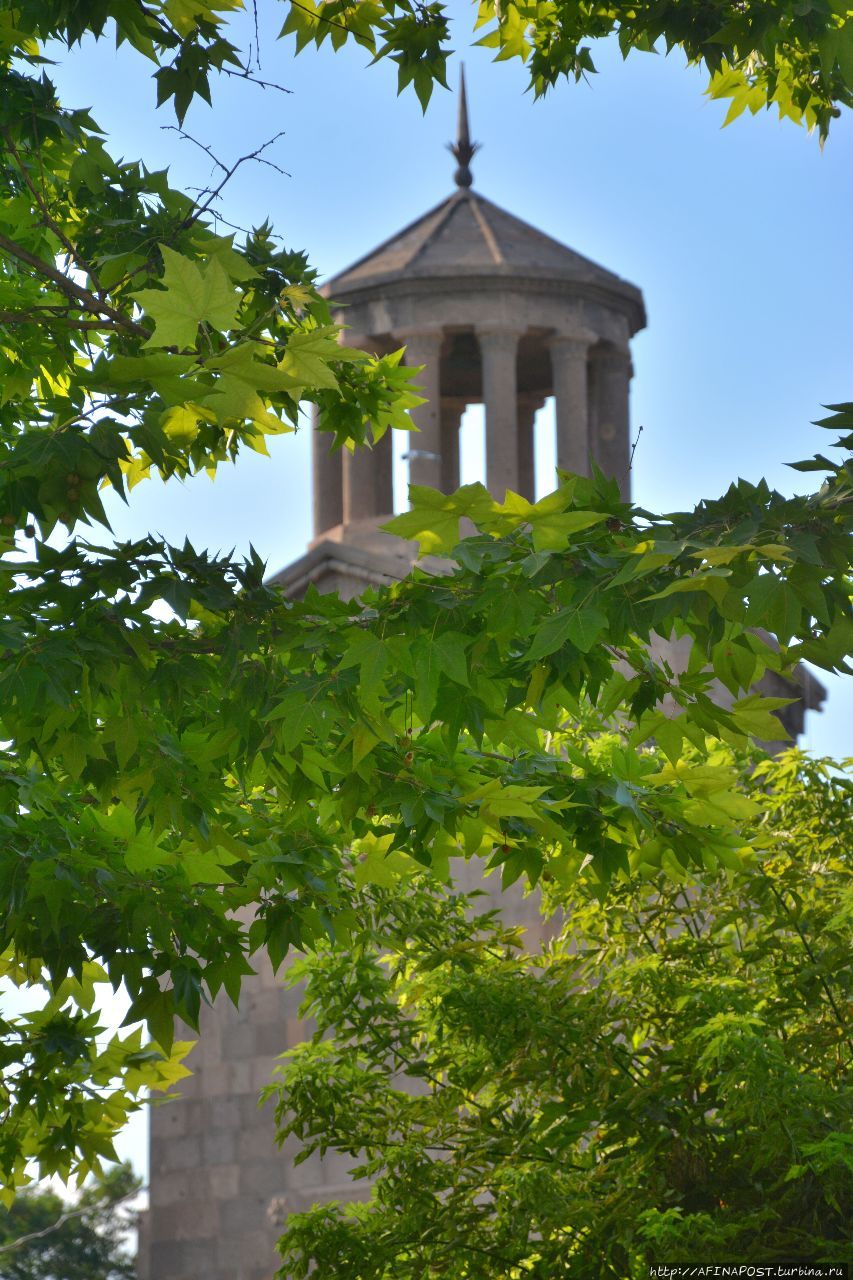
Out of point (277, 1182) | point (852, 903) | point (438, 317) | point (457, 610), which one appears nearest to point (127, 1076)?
point (852, 903)

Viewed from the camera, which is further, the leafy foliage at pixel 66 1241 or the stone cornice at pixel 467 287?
the leafy foliage at pixel 66 1241

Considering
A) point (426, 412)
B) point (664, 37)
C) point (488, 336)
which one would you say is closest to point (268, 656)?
point (664, 37)

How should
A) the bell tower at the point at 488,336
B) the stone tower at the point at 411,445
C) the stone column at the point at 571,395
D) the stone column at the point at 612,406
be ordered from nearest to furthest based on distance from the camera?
the stone tower at the point at 411,445
the bell tower at the point at 488,336
the stone column at the point at 571,395
the stone column at the point at 612,406

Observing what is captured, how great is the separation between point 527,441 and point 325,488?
3.29 meters

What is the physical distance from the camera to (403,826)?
18.2ft

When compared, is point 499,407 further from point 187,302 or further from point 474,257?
point 187,302

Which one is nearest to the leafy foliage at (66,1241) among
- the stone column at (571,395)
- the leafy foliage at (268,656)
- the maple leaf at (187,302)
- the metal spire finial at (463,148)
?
the stone column at (571,395)

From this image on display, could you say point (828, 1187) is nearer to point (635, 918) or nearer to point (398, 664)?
point (635, 918)

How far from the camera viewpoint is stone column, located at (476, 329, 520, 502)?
2252 cm

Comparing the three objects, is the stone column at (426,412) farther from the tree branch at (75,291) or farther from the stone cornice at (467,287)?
the tree branch at (75,291)

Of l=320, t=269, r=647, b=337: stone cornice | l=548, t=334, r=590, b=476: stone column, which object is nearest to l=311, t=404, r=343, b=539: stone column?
l=320, t=269, r=647, b=337: stone cornice

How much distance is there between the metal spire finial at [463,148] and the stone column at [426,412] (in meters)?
4.36

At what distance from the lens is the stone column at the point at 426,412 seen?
22.4 metres

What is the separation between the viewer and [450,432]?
2580 cm
